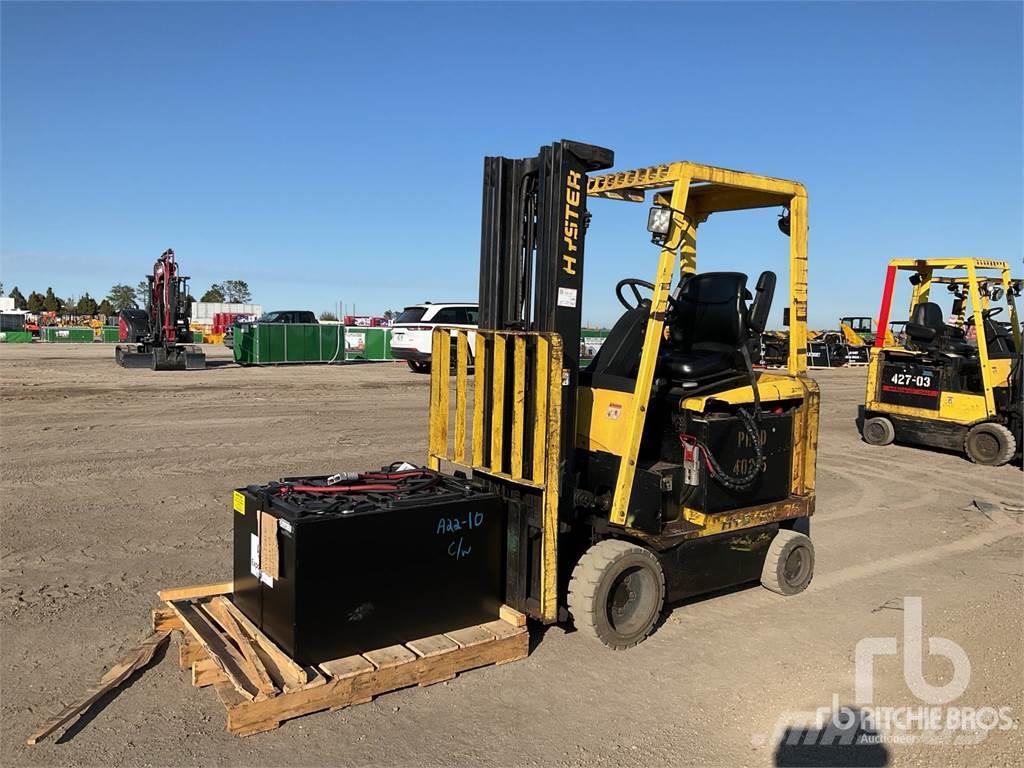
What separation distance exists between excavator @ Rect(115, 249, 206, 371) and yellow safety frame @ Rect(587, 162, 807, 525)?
20599 millimetres

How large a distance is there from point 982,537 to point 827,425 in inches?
338

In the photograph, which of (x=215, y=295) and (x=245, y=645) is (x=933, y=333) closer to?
(x=245, y=645)

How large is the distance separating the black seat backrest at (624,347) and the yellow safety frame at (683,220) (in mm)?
321

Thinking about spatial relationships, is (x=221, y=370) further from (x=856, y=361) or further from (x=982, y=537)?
(x=856, y=361)

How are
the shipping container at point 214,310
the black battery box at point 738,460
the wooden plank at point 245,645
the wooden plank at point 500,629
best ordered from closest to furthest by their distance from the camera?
1. the wooden plank at point 245,645
2. the wooden plank at point 500,629
3. the black battery box at point 738,460
4. the shipping container at point 214,310

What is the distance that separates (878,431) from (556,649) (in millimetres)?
10588

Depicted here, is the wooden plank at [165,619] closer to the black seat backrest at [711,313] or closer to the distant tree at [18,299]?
the black seat backrest at [711,313]

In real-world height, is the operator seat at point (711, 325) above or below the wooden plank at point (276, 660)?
above

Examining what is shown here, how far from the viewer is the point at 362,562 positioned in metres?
4.14

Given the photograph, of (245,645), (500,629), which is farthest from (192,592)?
(500,629)

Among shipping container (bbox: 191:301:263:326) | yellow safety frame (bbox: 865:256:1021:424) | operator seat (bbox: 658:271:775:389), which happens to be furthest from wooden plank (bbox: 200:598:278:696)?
shipping container (bbox: 191:301:263:326)

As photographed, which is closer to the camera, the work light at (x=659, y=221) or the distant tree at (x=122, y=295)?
the work light at (x=659, y=221)

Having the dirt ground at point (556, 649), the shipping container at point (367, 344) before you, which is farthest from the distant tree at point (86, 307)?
the dirt ground at point (556, 649)

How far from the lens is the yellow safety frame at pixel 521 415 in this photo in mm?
4566
